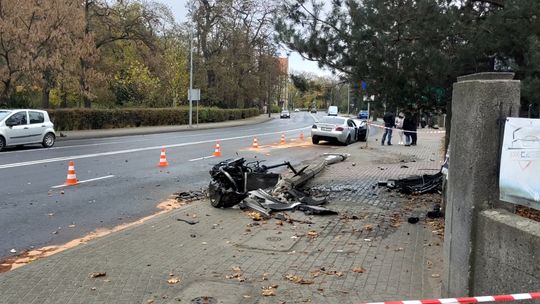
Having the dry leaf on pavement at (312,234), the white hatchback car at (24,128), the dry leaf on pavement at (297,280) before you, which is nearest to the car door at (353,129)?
the white hatchback car at (24,128)

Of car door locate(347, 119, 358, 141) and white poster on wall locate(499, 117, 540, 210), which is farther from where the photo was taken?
car door locate(347, 119, 358, 141)

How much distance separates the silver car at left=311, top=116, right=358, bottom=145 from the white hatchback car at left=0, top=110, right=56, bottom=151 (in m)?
12.6

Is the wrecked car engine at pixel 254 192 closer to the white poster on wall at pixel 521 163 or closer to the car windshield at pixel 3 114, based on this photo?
the white poster on wall at pixel 521 163

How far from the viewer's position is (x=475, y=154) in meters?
4.02

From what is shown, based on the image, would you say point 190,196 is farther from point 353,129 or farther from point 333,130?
point 353,129

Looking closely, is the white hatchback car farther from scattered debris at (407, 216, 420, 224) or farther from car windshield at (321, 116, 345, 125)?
scattered debris at (407, 216, 420, 224)

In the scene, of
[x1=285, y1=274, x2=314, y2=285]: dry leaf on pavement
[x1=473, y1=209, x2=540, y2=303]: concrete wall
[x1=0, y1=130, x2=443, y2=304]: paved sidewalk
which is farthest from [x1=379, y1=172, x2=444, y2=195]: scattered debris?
[x1=473, y1=209, x2=540, y2=303]: concrete wall

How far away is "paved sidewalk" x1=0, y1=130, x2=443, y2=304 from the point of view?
4.73 metres

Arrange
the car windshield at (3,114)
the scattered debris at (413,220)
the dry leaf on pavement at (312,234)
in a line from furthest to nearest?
the car windshield at (3,114)
the scattered debris at (413,220)
the dry leaf on pavement at (312,234)

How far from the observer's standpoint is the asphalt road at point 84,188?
25.1 ft

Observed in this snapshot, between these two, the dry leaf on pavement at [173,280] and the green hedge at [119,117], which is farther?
the green hedge at [119,117]

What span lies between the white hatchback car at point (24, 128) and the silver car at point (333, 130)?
41.3 ft

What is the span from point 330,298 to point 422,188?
22.4ft

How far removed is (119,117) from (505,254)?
3687cm
